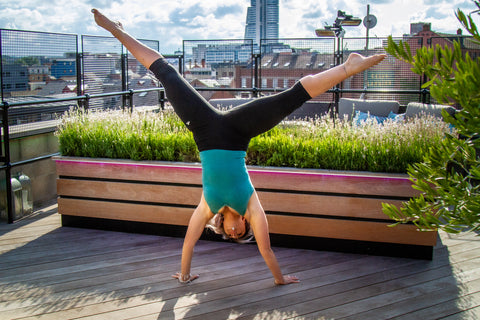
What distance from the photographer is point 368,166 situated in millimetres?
4355

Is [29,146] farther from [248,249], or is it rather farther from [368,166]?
[368,166]

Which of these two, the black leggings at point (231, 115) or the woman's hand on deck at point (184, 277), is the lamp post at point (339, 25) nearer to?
the black leggings at point (231, 115)

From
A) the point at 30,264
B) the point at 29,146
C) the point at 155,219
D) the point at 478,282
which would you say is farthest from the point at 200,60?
the point at 478,282

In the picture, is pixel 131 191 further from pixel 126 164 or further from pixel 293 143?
pixel 293 143

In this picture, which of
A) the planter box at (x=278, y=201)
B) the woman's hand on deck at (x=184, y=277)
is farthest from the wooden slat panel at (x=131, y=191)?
the woman's hand on deck at (x=184, y=277)

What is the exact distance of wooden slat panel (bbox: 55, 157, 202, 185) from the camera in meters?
4.59

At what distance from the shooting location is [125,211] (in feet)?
15.9

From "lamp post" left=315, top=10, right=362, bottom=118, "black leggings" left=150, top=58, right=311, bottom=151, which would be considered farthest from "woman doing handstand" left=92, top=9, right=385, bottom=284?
"lamp post" left=315, top=10, right=362, bottom=118

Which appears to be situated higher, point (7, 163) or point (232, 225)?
point (7, 163)

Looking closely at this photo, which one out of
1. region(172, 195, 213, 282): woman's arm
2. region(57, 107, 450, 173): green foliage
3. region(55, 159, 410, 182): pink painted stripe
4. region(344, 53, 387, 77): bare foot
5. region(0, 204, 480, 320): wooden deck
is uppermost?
region(344, 53, 387, 77): bare foot

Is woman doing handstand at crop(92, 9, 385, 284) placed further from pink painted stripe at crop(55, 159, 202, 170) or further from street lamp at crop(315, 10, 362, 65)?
street lamp at crop(315, 10, 362, 65)

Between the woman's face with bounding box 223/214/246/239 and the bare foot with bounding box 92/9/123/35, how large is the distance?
172 cm

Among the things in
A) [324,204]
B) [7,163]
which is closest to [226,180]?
[324,204]

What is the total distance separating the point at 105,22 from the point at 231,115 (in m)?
1.31
